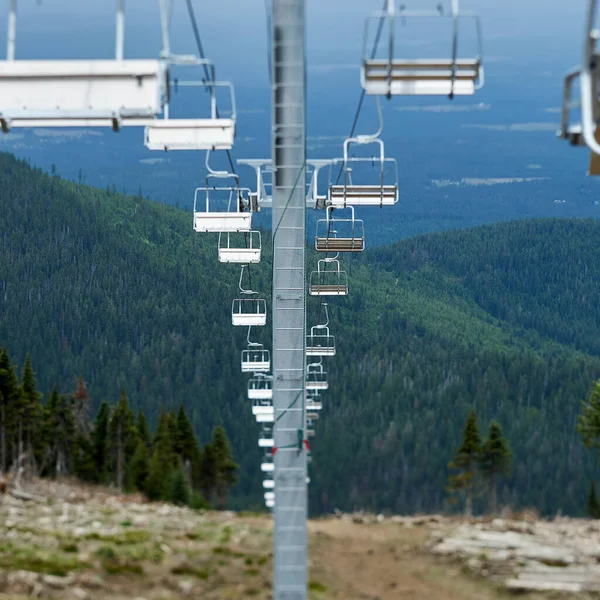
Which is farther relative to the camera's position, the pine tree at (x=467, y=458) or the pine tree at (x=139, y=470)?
the pine tree at (x=467, y=458)

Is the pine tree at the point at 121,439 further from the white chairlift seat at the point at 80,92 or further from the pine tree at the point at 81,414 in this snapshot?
the white chairlift seat at the point at 80,92

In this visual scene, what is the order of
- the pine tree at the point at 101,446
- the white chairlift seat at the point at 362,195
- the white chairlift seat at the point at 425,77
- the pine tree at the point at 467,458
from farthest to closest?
the pine tree at the point at 101,446 < the pine tree at the point at 467,458 < the white chairlift seat at the point at 362,195 < the white chairlift seat at the point at 425,77

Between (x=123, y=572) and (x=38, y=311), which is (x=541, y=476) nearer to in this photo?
(x=123, y=572)

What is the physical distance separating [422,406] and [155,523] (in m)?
90.8

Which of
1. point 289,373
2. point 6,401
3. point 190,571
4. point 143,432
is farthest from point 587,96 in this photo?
point 143,432

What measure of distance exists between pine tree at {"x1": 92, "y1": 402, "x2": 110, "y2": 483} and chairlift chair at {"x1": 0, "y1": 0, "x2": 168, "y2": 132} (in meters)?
52.1

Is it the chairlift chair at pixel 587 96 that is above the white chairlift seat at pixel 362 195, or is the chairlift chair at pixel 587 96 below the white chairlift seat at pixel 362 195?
below

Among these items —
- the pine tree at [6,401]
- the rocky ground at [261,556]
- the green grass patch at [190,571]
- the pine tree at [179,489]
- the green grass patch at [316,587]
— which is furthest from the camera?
the pine tree at [6,401]

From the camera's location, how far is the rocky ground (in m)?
27.9

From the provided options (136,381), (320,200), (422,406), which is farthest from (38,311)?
(320,200)

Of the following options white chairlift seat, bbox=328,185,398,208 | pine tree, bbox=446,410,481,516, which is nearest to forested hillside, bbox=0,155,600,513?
pine tree, bbox=446,410,481,516

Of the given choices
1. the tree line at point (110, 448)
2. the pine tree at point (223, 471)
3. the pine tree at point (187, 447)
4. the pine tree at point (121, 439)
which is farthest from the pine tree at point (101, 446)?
the pine tree at point (223, 471)

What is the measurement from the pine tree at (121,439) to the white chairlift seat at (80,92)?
167ft

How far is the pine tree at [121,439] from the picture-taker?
65.4 meters
